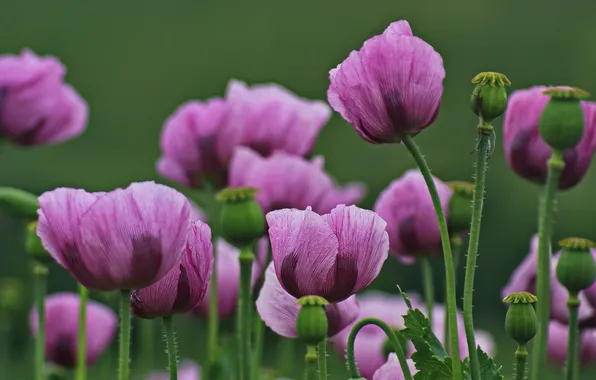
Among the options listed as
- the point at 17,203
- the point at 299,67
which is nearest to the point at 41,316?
the point at 17,203

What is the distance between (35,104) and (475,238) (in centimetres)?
90

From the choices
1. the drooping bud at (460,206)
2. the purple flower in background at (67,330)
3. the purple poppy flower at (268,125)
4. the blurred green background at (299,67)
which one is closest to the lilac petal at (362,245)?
the drooping bud at (460,206)

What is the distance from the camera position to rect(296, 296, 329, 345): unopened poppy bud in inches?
29.0

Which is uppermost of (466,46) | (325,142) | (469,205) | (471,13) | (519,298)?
(471,13)

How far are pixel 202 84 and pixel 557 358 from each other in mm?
6057

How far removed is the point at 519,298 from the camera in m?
0.77

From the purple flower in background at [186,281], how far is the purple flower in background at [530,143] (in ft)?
1.25

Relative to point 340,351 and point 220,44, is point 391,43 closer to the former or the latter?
point 340,351

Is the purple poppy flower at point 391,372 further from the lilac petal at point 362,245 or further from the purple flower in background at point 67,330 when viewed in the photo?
the purple flower in background at point 67,330

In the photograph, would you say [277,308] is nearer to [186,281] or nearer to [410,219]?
[186,281]

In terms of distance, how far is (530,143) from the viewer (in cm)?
101

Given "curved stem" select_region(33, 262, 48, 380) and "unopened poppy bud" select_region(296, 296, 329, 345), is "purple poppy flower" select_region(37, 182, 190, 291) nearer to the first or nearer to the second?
"unopened poppy bud" select_region(296, 296, 329, 345)

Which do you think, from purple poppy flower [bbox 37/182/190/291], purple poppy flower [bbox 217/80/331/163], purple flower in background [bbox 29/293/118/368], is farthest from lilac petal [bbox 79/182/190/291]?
purple flower in background [bbox 29/293/118/368]

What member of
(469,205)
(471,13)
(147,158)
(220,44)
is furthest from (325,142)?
(469,205)
